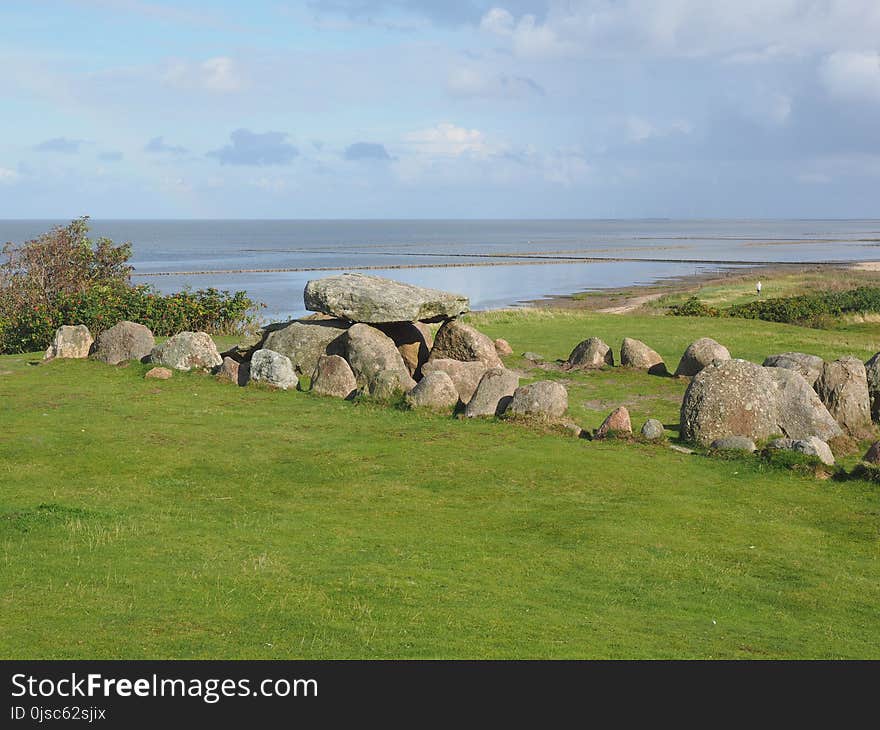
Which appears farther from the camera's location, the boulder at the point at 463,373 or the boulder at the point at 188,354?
the boulder at the point at 188,354

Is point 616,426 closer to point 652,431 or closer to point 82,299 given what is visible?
point 652,431

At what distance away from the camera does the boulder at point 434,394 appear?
25.6m

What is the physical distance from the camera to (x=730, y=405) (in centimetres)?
2245

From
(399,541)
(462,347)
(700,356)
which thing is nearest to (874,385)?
(700,356)

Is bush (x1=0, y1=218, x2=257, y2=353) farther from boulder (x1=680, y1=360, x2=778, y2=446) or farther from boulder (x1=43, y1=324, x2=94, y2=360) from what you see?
boulder (x1=680, y1=360, x2=778, y2=446)

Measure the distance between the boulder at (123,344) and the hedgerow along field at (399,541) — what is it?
19.1 ft

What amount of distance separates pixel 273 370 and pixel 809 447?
15509 millimetres

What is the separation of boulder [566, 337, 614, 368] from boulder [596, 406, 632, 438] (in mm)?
9831

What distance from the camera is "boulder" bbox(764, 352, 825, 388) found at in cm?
2647

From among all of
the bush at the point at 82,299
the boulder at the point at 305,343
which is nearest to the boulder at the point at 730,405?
the boulder at the point at 305,343

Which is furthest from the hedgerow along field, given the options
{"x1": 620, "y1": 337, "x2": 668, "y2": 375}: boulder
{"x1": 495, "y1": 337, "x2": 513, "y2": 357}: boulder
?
{"x1": 495, "y1": 337, "x2": 513, "y2": 357}: boulder

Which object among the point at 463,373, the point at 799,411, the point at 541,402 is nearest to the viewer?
the point at 799,411

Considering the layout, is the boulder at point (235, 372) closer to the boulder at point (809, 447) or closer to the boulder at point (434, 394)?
the boulder at point (434, 394)

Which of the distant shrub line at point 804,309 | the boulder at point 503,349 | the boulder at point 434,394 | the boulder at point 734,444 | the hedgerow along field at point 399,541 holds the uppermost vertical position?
the distant shrub line at point 804,309
